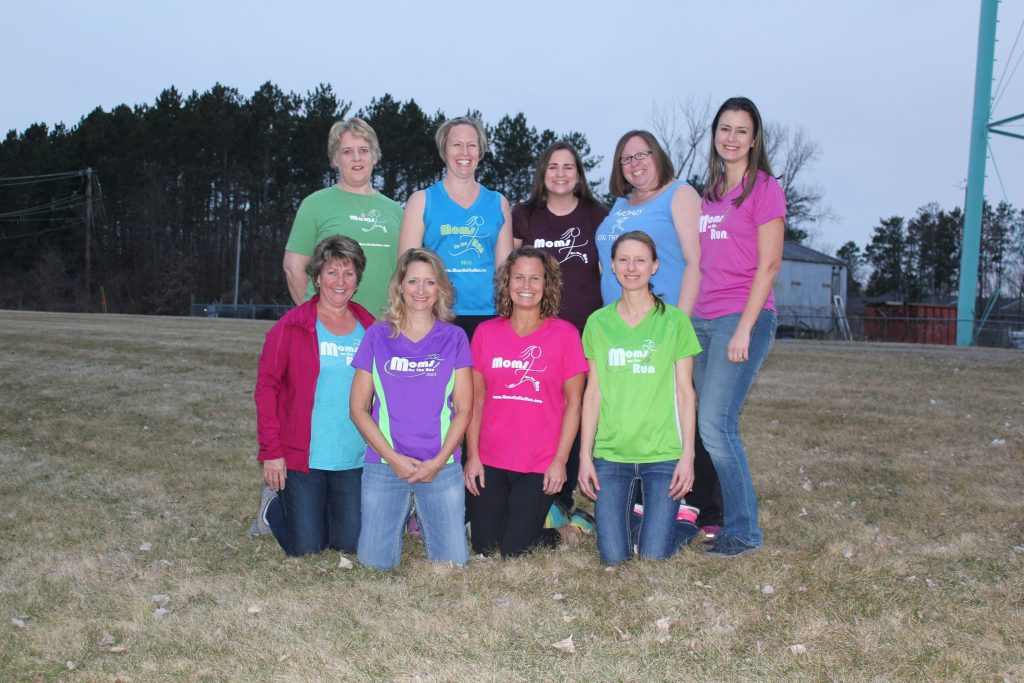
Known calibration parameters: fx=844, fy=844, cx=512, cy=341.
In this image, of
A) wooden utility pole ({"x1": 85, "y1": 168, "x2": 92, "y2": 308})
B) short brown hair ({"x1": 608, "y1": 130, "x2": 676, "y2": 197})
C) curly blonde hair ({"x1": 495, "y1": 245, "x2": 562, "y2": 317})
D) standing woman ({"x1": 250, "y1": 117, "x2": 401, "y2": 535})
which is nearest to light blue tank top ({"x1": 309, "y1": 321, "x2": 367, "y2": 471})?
standing woman ({"x1": 250, "y1": 117, "x2": 401, "y2": 535})

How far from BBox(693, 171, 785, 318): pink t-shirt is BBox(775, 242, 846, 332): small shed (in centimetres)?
3964

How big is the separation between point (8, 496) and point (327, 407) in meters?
3.12

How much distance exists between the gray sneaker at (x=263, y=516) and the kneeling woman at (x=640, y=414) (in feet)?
6.42

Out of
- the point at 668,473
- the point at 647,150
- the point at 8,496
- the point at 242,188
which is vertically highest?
the point at 242,188

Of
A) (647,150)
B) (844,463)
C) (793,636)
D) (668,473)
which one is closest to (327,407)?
(668,473)

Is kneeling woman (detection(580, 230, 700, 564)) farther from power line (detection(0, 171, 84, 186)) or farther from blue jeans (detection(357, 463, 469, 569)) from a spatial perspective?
power line (detection(0, 171, 84, 186))

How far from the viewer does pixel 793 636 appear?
3719 millimetres

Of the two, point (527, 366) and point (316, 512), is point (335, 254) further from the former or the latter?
point (316, 512)

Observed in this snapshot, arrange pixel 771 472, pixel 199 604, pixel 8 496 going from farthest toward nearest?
pixel 771 472 < pixel 8 496 < pixel 199 604

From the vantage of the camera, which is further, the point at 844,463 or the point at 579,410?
the point at 844,463

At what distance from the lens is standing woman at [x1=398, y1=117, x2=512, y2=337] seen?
5.20 metres

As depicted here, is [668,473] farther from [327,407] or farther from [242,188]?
[242,188]

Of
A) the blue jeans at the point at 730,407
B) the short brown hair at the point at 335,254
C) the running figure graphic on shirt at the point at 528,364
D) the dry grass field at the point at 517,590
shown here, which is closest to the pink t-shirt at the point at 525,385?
the running figure graphic on shirt at the point at 528,364

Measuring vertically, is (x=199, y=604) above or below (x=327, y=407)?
Answer: below
